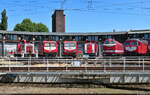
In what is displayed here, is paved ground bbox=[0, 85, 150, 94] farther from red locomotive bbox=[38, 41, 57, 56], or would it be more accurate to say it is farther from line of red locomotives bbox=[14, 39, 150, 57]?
red locomotive bbox=[38, 41, 57, 56]

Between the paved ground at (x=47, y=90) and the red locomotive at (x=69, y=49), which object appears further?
the red locomotive at (x=69, y=49)

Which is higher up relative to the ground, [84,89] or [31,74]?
[31,74]

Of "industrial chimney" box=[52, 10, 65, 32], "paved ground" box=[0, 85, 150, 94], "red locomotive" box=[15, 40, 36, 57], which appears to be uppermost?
"industrial chimney" box=[52, 10, 65, 32]

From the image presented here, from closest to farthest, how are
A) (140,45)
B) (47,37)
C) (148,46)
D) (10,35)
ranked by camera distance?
1. (140,45)
2. (148,46)
3. (10,35)
4. (47,37)

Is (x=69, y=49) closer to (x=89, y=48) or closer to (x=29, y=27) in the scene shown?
(x=89, y=48)

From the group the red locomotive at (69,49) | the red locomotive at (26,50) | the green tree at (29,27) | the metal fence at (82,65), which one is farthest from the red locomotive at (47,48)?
the green tree at (29,27)

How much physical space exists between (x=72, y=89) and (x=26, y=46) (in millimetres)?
20620

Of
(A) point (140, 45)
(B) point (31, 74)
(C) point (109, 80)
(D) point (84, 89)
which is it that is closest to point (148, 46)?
(A) point (140, 45)

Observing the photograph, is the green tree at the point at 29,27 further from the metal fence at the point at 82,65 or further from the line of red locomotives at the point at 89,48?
the metal fence at the point at 82,65

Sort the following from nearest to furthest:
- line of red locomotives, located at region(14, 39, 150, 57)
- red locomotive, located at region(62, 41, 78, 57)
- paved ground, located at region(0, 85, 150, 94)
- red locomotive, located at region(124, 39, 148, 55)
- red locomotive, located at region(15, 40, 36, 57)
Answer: paved ground, located at region(0, 85, 150, 94) < red locomotive, located at region(124, 39, 148, 55) < line of red locomotives, located at region(14, 39, 150, 57) < red locomotive, located at region(62, 41, 78, 57) < red locomotive, located at region(15, 40, 36, 57)

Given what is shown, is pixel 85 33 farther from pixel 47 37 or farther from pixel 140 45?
pixel 140 45

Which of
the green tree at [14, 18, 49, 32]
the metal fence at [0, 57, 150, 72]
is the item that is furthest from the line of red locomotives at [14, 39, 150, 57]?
the green tree at [14, 18, 49, 32]

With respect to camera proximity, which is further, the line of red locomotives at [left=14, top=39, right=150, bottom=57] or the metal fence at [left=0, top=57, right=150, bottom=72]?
the line of red locomotives at [left=14, top=39, right=150, bottom=57]

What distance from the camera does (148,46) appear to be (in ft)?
85.4
